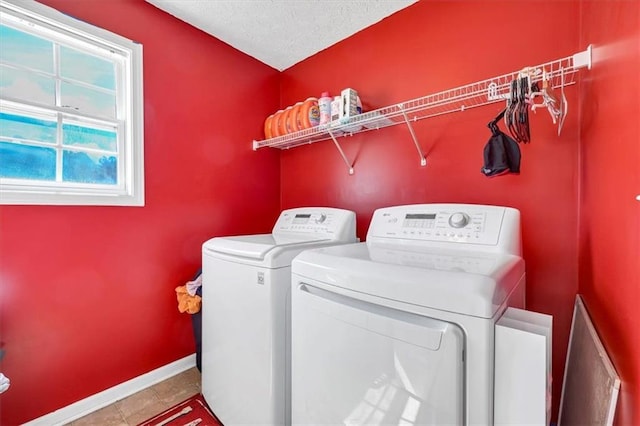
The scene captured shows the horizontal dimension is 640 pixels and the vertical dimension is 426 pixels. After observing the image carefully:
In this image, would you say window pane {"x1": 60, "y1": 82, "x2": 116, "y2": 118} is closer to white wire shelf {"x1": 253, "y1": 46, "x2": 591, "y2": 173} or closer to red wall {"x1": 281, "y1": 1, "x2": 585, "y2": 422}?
white wire shelf {"x1": 253, "y1": 46, "x2": 591, "y2": 173}

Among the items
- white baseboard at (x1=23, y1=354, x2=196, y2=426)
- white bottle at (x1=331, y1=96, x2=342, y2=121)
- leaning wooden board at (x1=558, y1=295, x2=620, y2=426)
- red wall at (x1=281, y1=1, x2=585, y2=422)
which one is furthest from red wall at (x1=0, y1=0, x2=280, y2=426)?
leaning wooden board at (x1=558, y1=295, x2=620, y2=426)

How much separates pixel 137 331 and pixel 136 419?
18.7 inches

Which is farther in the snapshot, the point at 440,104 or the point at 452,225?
the point at 440,104

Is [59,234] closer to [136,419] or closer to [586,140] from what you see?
[136,419]

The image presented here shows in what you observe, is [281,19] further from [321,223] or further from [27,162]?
[27,162]

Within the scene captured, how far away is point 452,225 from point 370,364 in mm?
747

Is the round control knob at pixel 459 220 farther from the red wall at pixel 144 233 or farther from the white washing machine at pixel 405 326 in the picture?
the red wall at pixel 144 233

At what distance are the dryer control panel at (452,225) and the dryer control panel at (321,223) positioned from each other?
232mm

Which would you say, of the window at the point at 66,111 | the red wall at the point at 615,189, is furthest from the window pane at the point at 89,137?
the red wall at the point at 615,189

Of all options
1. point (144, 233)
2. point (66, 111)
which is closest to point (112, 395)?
point (144, 233)

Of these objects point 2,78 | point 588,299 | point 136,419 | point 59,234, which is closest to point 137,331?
point 136,419

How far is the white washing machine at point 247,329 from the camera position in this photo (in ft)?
4.04

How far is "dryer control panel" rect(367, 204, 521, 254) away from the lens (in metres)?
1.16

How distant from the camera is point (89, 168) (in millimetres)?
1677
